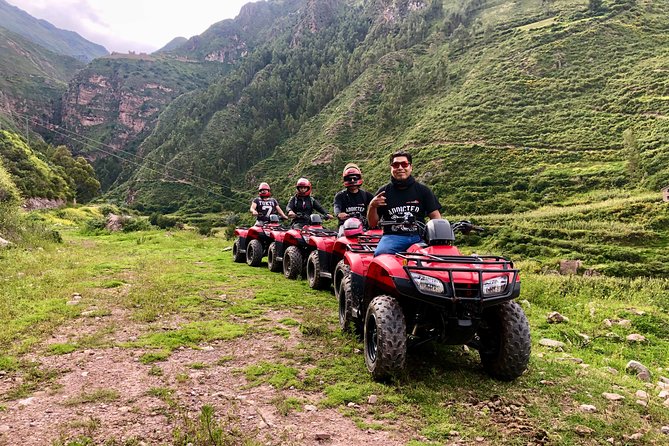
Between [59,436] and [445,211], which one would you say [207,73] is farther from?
[59,436]

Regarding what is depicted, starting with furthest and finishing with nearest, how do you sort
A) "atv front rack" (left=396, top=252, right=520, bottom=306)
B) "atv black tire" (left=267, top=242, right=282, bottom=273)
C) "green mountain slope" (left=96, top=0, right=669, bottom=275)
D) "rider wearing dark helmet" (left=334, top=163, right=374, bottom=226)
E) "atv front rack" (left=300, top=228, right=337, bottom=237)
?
"green mountain slope" (left=96, top=0, right=669, bottom=275) → "atv black tire" (left=267, top=242, right=282, bottom=273) → "atv front rack" (left=300, top=228, right=337, bottom=237) → "rider wearing dark helmet" (left=334, top=163, right=374, bottom=226) → "atv front rack" (left=396, top=252, right=520, bottom=306)

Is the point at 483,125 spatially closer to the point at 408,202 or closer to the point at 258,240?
the point at 258,240

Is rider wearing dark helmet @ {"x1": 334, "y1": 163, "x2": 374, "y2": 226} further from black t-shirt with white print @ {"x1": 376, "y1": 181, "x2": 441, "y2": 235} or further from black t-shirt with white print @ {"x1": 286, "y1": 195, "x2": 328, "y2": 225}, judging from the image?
black t-shirt with white print @ {"x1": 376, "y1": 181, "x2": 441, "y2": 235}

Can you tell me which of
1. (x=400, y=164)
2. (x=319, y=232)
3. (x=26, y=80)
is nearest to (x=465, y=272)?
(x=400, y=164)

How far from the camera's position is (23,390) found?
3564mm

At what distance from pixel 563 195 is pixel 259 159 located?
60.9m

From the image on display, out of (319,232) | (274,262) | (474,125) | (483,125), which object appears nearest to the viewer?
(319,232)

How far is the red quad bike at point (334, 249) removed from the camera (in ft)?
22.1

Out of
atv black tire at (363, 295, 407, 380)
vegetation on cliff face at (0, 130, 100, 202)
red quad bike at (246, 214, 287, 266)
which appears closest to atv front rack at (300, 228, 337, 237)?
red quad bike at (246, 214, 287, 266)

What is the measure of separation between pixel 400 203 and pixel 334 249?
2722 millimetres

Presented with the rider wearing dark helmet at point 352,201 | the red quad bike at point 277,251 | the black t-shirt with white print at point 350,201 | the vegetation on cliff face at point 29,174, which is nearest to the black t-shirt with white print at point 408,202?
the rider wearing dark helmet at point 352,201

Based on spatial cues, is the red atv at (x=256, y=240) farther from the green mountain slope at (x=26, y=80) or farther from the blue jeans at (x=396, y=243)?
the green mountain slope at (x=26, y=80)

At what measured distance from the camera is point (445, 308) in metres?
3.76

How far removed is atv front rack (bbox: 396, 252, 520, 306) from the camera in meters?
3.66
